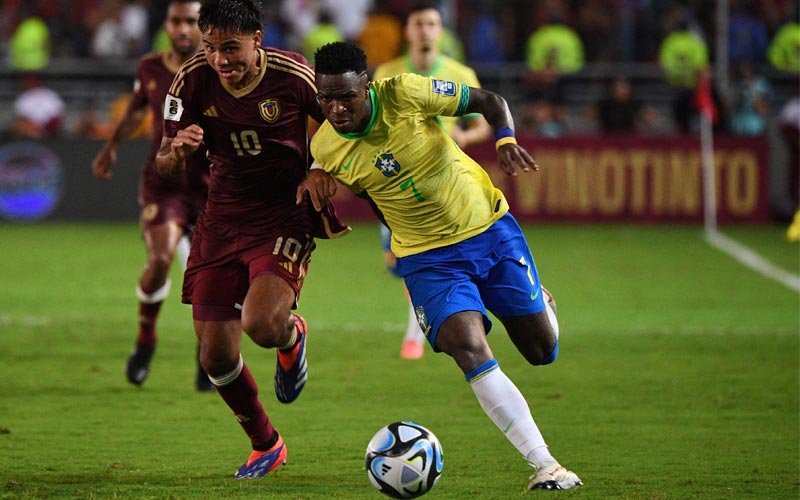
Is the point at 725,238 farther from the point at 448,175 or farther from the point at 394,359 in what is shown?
the point at 448,175

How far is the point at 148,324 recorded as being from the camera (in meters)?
9.09

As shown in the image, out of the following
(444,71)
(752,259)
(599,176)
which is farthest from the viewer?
(599,176)

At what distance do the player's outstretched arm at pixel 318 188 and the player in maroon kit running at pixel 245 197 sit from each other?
0.50 meters

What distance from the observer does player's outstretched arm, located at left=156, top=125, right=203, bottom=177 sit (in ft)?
19.9

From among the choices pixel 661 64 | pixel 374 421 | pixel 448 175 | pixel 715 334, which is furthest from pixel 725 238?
pixel 448 175

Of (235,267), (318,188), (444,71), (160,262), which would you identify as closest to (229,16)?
(318,188)

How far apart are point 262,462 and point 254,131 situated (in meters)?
1.63

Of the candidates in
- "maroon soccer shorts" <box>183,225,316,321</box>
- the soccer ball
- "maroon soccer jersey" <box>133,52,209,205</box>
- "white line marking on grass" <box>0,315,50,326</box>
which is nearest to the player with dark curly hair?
the soccer ball

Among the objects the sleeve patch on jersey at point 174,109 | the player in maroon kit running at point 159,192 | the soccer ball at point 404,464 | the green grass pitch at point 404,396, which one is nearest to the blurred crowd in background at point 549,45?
the green grass pitch at point 404,396

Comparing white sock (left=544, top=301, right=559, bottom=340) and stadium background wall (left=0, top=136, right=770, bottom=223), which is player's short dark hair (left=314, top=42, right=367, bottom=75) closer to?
white sock (left=544, top=301, right=559, bottom=340)

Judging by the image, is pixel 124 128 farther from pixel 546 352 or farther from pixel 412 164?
pixel 546 352

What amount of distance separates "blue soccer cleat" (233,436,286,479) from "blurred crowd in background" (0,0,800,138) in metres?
14.2

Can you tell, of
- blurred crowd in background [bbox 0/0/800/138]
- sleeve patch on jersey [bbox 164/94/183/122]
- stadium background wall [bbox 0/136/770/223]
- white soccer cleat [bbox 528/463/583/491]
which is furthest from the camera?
blurred crowd in background [bbox 0/0/800/138]

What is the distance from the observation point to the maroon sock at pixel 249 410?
21.8 feet
